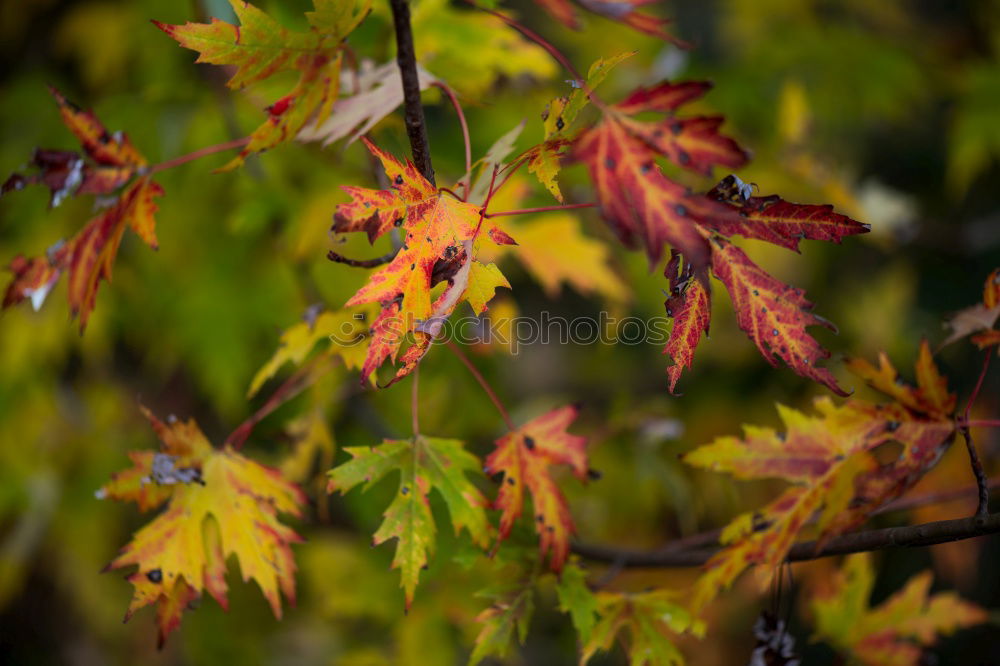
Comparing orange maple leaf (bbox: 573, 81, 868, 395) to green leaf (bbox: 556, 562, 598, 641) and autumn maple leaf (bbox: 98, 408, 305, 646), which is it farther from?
autumn maple leaf (bbox: 98, 408, 305, 646)

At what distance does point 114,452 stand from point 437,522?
1.13 metres

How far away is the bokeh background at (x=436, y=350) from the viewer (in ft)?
4.19

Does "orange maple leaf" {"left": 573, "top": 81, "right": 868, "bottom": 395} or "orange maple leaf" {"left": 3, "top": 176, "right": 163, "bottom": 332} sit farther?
"orange maple leaf" {"left": 3, "top": 176, "right": 163, "bottom": 332}

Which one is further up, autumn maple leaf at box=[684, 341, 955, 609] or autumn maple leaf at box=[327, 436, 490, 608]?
autumn maple leaf at box=[684, 341, 955, 609]

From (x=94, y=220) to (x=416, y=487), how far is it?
457 mm

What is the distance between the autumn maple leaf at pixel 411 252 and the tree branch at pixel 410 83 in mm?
46

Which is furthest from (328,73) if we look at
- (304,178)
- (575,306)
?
(575,306)

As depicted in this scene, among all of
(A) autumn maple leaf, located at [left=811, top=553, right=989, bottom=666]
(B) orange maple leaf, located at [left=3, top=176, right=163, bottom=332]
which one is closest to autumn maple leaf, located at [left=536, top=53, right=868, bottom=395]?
(B) orange maple leaf, located at [left=3, top=176, right=163, bottom=332]

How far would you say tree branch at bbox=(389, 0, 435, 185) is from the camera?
655 millimetres

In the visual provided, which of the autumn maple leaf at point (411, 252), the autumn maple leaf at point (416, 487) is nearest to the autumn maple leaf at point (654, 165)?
the autumn maple leaf at point (411, 252)

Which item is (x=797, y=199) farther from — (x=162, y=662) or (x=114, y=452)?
(x=162, y=662)

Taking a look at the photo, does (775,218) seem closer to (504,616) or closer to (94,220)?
(504,616)

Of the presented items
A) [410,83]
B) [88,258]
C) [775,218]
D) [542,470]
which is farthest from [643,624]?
[88,258]

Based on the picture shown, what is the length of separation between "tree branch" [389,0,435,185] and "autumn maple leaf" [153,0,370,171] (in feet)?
0.11
